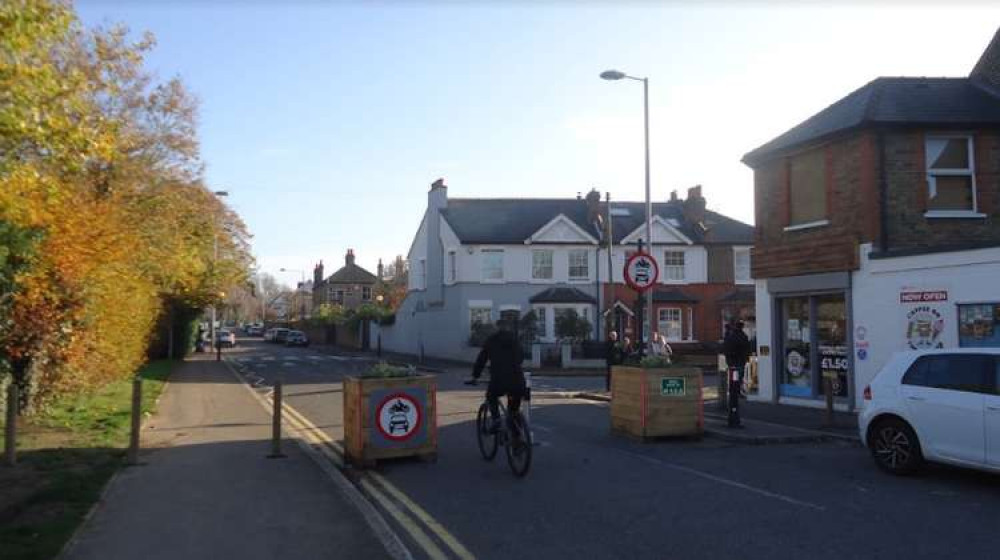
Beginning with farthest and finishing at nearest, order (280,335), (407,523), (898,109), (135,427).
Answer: (280,335), (898,109), (135,427), (407,523)

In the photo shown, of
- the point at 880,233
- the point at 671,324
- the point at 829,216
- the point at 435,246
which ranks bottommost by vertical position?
the point at 671,324

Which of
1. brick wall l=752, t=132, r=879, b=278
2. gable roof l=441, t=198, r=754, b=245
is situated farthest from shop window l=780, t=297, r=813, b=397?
gable roof l=441, t=198, r=754, b=245

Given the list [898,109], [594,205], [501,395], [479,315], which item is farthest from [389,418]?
[594,205]

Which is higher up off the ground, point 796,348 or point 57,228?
point 57,228

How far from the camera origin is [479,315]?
4322 centimetres

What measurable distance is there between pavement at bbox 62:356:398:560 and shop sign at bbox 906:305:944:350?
10.9m

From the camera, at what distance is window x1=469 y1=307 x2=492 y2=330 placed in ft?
141

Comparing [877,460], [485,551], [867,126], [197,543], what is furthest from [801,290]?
[197,543]

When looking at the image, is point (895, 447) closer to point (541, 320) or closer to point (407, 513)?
point (407, 513)

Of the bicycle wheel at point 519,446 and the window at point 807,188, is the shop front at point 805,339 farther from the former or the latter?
the bicycle wheel at point 519,446

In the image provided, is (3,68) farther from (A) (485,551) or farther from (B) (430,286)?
(B) (430,286)

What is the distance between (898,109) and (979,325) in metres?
5.03

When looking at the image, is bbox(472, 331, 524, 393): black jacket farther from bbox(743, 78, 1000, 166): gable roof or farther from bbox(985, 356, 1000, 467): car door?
bbox(743, 78, 1000, 166): gable roof

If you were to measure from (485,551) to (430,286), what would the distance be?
4213 cm
